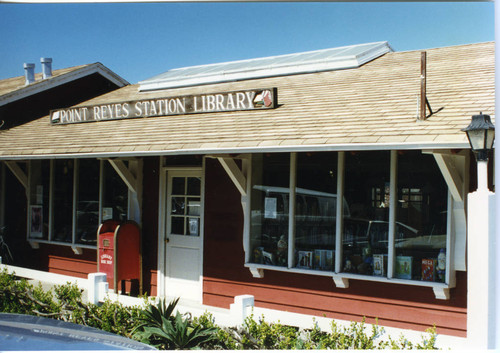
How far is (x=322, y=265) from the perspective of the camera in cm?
651

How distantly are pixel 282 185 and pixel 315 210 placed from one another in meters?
0.57

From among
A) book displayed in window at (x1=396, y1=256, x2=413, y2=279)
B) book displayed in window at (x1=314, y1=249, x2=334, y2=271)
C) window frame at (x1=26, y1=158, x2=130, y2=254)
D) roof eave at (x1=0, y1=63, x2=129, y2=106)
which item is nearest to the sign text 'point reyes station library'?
window frame at (x1=26, y1=158, x2=130, y2=254)

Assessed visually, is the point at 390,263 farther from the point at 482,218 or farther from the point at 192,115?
the point at 192,115

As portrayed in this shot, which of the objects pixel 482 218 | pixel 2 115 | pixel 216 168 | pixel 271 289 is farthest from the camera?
pixel 2 115

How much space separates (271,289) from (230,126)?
219 cm

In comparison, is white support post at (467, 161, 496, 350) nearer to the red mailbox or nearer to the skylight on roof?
the skylight on roof

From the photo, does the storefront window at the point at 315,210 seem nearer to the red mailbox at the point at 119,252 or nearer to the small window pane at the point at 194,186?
the small window pane at the point at 194,186

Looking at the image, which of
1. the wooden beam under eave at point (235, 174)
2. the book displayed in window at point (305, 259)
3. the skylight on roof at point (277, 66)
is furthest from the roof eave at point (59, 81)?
the book displayed in window at point (305, 259)

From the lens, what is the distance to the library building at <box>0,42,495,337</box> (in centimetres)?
564

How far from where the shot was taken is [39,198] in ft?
32.1

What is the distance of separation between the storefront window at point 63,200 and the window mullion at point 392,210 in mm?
5833

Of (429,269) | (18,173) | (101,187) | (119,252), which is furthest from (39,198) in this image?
(429,269)

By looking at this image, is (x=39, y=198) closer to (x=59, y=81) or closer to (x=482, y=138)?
(x=59, y=81)

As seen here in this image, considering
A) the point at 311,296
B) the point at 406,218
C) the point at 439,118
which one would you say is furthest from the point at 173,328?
the point at 439,118
